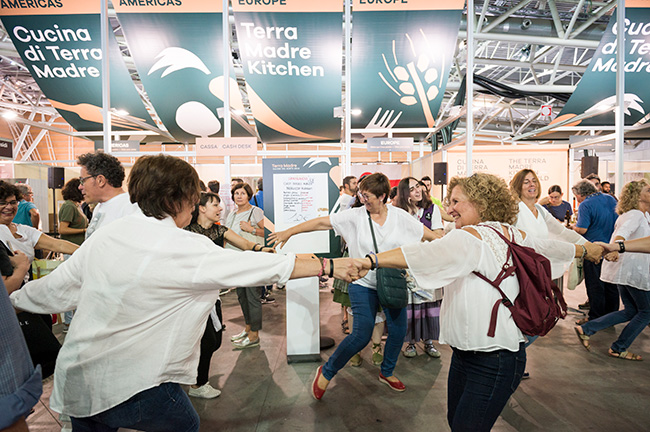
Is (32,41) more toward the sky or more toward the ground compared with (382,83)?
more toward the sky

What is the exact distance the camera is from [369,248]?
9.10ft

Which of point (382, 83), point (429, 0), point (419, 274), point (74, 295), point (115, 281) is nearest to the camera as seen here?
point (115, 281)

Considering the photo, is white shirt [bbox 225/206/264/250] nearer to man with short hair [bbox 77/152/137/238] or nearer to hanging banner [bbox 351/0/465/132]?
man with short hair [bbox 77/152/137/238]

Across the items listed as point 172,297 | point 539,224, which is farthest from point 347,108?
point 172,297

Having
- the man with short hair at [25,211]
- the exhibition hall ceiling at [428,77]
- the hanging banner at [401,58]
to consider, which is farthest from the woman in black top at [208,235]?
the man with short hair at [25,211]

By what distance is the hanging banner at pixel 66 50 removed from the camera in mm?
4383

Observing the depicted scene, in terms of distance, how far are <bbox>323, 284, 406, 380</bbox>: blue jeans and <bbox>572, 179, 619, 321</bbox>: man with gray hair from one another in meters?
2.72

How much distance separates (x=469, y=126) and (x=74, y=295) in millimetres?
4408

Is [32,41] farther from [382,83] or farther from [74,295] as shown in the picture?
[74,295]

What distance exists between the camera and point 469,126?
4.53 metres

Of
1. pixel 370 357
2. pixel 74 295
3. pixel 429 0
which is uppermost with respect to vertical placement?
pixel 429 0

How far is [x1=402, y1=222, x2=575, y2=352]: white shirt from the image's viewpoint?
1465 mm

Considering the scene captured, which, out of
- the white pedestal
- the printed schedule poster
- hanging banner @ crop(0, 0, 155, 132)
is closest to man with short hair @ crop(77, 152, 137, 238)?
the printed schedule poster

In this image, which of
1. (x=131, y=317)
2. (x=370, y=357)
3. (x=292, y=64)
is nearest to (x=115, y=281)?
(x=131, y=317)
